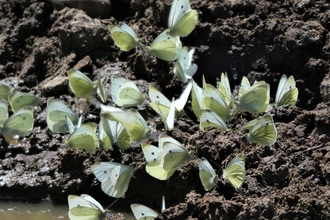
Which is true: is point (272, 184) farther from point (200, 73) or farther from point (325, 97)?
point (200, 73)

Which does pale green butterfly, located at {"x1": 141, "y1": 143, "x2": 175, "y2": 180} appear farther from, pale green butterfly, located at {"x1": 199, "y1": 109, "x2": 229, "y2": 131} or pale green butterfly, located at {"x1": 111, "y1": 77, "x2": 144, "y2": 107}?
pale green butterfly, located at {"x1": 111, "y1": 77, "x2": 144, "y2": 107}

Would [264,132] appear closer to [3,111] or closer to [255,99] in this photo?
[255,99]

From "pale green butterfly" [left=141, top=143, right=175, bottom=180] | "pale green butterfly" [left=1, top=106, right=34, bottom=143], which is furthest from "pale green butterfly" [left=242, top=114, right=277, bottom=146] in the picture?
"pale green butterfly" [left=1, top=106, right=34, bottom=143]

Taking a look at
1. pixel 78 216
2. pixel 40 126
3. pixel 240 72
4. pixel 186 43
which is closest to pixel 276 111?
pixel 240 72

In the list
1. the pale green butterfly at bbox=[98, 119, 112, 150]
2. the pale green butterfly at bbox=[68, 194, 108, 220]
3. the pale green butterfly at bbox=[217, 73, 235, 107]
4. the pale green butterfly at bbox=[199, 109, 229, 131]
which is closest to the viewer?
the pale green butterfly at bbox=[68, 194, 108, 220]

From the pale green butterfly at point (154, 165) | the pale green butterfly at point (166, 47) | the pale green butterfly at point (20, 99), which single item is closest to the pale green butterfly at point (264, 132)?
the pale green butterfly at point (154, 165)

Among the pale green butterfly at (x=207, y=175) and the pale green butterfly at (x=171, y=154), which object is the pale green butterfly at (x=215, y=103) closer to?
the pale green butterfly at (x=171, y=154)
